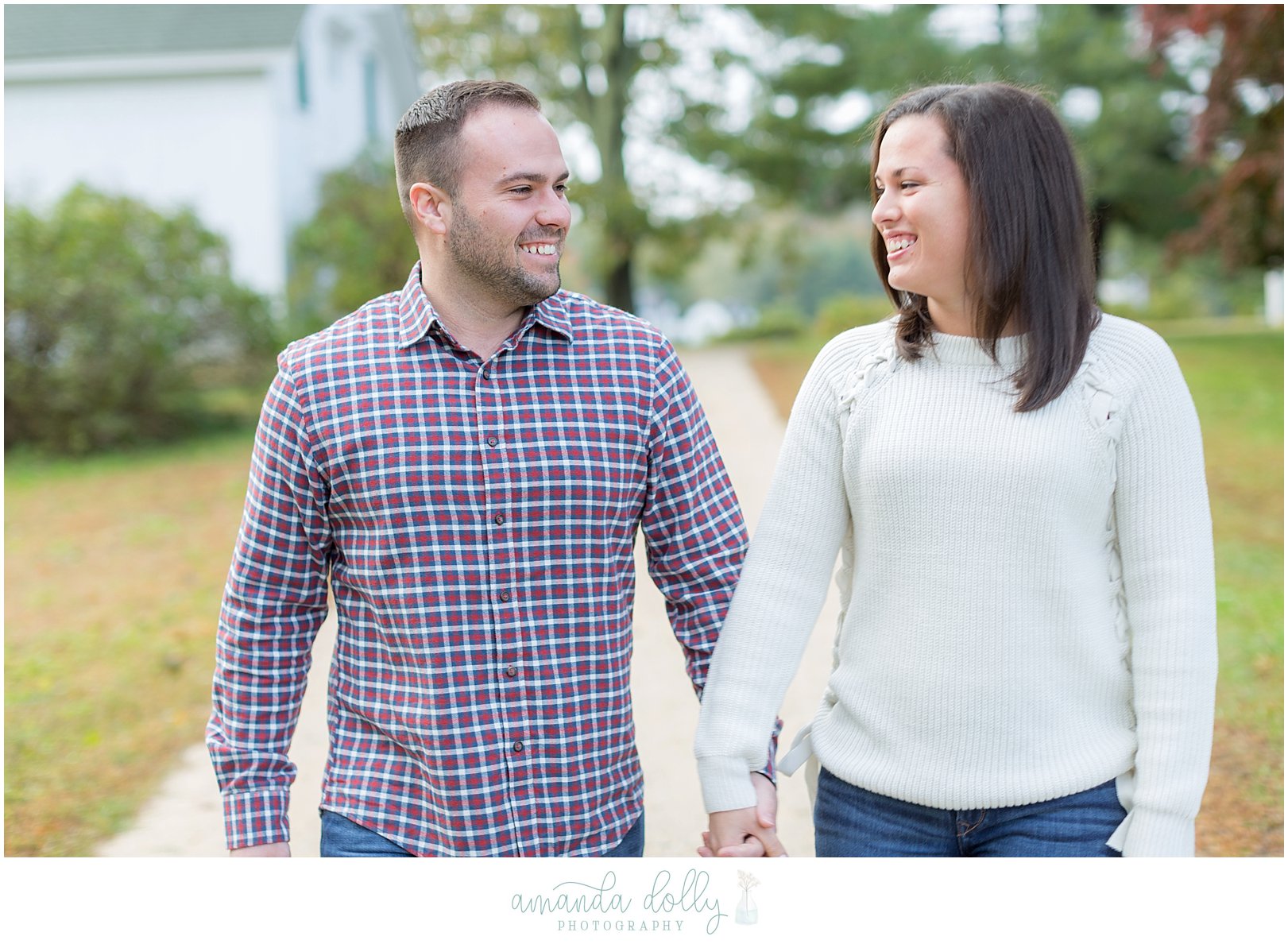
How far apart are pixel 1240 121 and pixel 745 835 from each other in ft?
45.1

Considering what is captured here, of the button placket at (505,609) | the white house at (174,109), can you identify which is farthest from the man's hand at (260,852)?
the white house at (174,109)

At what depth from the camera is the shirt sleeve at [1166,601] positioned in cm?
196

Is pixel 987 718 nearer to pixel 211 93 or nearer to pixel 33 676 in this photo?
pixel 33 676

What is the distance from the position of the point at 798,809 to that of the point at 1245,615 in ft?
11.6

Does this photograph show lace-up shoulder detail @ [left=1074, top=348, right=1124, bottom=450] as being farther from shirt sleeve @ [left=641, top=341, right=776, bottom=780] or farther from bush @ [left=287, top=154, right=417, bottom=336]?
bush @ [left=287, top=154, right=417, bottom=336]

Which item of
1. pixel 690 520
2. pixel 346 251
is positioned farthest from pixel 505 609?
pixel 346 251

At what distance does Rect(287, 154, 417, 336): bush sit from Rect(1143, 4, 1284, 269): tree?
8.91 meters

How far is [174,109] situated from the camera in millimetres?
15148

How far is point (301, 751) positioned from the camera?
5148mm

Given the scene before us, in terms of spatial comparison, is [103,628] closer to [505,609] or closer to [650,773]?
[650,773]

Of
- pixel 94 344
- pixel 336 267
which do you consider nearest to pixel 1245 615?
pixel 94 344

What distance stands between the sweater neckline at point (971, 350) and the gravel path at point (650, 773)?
249 centimetres
